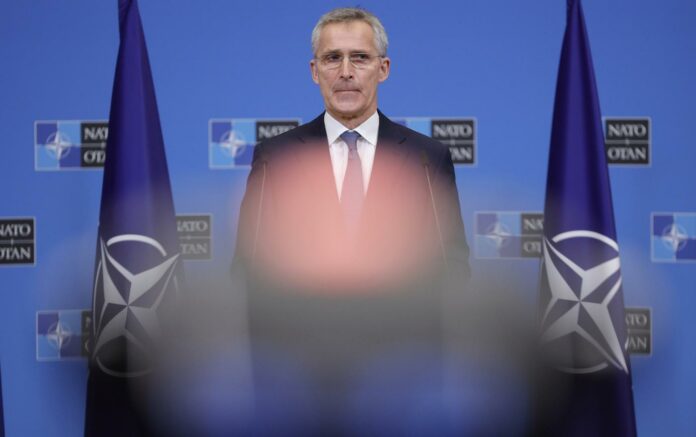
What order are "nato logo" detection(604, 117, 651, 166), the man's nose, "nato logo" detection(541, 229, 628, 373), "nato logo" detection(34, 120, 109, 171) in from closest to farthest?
the man's nose < "nato logo" detection(541, 229, 628, 373) < "nato logo" detection(604, 117, 651, 166) < "nato logo" detection(34, 120, 109, 171)

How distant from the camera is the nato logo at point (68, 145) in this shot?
8.29ft

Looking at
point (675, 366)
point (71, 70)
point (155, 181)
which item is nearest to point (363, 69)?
point (155, 181)

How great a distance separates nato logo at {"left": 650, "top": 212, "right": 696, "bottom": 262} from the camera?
243 cm

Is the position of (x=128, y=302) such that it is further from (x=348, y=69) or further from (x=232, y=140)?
(x=348, y=69)

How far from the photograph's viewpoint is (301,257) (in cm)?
169

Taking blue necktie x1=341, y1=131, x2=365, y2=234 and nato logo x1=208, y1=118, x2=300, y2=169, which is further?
nato logo x1=208, y1=118, x2=300, y2=169

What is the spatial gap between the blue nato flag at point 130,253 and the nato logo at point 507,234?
106 centimetres

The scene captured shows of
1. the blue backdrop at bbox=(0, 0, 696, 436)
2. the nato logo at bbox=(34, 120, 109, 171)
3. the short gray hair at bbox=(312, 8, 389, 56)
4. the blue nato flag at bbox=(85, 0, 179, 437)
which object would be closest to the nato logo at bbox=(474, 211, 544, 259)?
the blue backdrop at bbox=(0, 0, 696, 436)

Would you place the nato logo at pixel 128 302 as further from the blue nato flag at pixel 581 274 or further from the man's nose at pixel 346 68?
the blue nato flag at pixel 581 274

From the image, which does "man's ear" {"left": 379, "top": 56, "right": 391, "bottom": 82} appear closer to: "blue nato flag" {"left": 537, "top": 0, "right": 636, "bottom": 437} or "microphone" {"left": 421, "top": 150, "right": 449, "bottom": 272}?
"microphone" {"left": 421, "top": 150, "right": 449, "bottom": 272}

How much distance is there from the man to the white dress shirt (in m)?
0.02

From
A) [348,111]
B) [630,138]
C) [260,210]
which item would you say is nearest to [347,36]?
[348,111]

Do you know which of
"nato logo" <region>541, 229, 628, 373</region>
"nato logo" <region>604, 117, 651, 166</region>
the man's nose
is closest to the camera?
the man's nose

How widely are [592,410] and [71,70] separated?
82.3 inches
